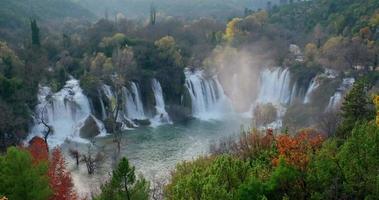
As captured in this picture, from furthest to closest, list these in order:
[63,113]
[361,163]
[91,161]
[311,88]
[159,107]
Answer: [159,107], [311,88], [63,113], [91,161], [361,163]

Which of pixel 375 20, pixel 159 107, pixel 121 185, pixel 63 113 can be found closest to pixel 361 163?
pixel 121 185

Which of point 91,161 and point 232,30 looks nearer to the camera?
point 91,161

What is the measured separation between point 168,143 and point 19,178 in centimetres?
3168

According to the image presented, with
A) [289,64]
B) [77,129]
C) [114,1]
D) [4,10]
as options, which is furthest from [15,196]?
[114,1]

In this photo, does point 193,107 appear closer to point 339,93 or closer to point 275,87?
point 275,87

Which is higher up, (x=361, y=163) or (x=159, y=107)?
(x=361, y=163)

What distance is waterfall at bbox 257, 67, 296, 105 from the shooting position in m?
72.5

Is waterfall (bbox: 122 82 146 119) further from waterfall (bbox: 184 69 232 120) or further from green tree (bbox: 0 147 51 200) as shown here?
green tree (bbox: 0 147 51 200)

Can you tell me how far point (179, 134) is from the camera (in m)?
60.6

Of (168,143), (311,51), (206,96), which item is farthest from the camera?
(311,51)

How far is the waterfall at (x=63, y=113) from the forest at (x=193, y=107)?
147 millimetres

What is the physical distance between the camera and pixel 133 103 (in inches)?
2645

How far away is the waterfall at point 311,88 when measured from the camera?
6731 cm

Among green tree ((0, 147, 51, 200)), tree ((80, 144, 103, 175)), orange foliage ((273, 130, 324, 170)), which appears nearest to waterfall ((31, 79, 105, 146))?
tree ((80, 144, 103, 175))
